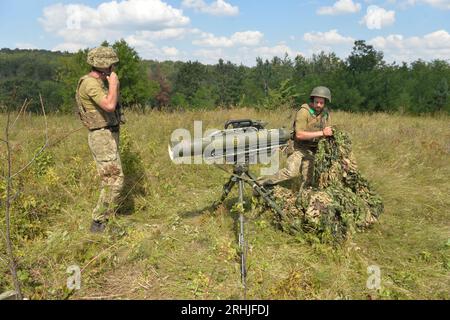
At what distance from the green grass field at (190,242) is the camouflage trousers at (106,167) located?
24cm

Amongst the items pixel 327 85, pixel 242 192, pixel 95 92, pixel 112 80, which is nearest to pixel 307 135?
pixel 242 192

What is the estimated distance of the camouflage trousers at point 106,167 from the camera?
356 centimetres

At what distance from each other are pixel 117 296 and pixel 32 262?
0.94 meters

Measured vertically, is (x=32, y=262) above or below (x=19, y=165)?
below

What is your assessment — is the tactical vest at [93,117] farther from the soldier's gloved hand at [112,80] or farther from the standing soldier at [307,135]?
the standing soldier at [307,135]

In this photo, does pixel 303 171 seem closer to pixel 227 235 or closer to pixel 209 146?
pixel 227 235

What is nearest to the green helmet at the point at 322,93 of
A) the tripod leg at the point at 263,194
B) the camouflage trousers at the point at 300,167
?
the camouflage trousers at the point at 300,167

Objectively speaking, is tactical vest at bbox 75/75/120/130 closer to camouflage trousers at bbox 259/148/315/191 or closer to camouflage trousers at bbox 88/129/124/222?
camouflage trousers at bbox 88/129/124/222

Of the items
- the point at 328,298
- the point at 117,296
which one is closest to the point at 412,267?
the point at 328,298

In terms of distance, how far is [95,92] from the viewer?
133 inches

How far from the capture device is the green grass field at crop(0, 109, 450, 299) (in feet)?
9.07

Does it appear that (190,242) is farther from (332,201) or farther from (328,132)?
(328,132)

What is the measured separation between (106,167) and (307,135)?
230cm

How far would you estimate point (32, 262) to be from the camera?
3.02m
